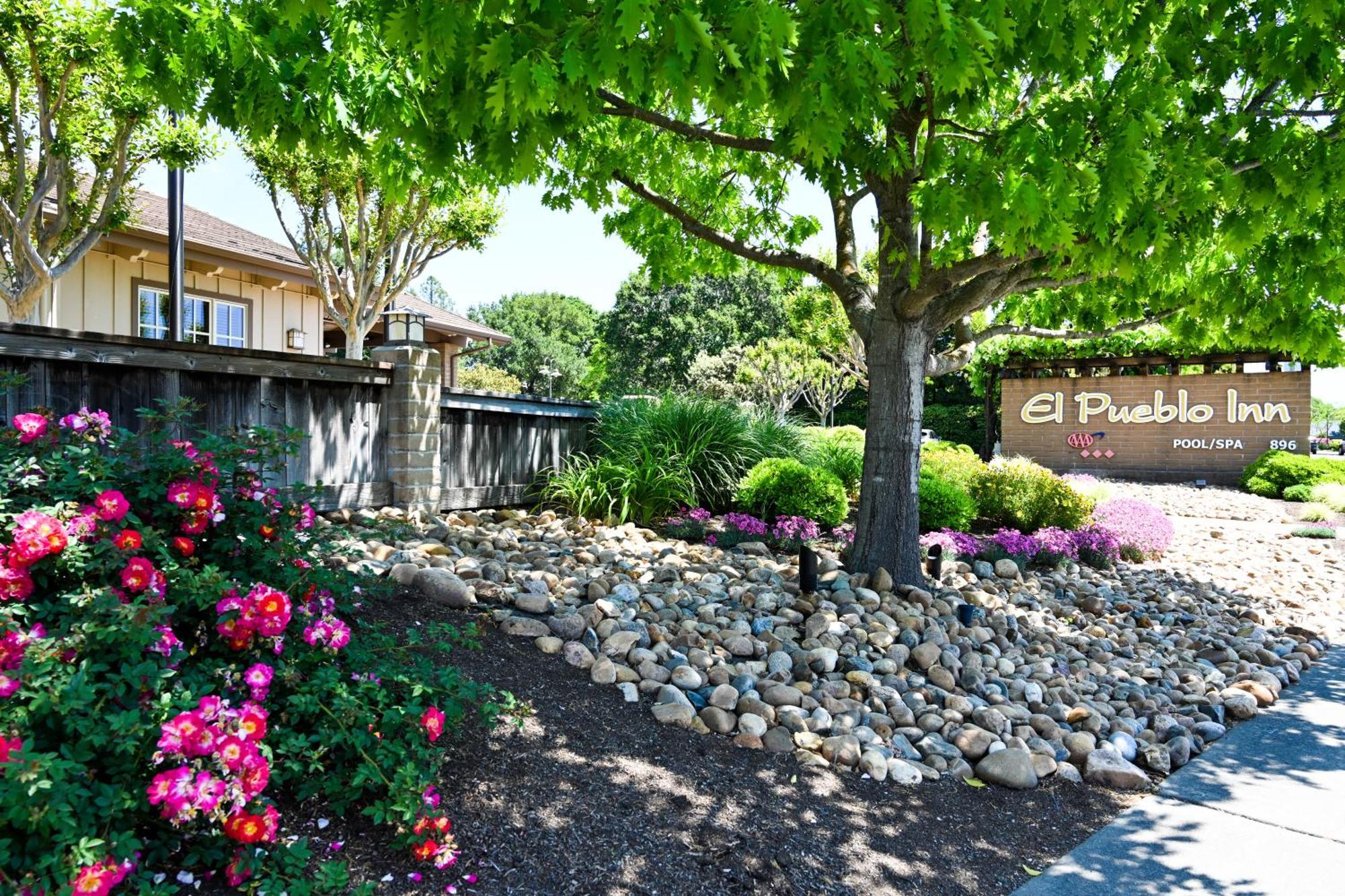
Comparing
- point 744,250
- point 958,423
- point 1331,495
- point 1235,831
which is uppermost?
point 744,250

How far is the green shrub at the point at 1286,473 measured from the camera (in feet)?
46.6

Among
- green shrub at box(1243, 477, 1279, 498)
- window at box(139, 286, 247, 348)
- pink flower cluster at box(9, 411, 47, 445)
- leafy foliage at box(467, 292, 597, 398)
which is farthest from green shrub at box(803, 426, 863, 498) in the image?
leafy foliage at box(467, 292, 597, 398)

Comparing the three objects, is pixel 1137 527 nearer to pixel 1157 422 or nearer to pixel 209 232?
pixel 1157 422

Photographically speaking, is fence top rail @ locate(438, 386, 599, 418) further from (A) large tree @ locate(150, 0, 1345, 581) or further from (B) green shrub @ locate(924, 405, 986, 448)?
(B) green shrub @ locate(924, 405, 986, 448)

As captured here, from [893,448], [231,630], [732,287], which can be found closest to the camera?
[231,630]

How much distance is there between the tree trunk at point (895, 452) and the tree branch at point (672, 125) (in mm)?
1514

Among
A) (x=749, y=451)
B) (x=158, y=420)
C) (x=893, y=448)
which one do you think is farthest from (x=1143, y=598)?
(x=158, y=420)

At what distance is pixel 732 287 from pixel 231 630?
30677 mm

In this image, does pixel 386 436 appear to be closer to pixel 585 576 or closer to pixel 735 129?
pixel 585 576

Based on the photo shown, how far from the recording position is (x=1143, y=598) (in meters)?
7.01

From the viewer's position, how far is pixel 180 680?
2.20 m

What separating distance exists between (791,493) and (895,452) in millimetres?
1732

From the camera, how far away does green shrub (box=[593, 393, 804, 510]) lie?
26.2ft

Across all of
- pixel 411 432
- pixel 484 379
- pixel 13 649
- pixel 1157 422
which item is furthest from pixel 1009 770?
pixel 484 379
